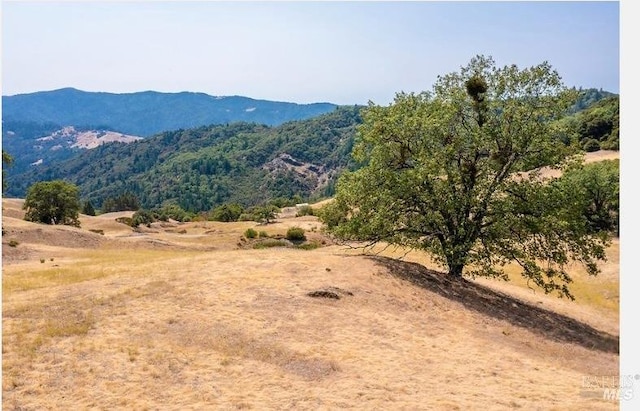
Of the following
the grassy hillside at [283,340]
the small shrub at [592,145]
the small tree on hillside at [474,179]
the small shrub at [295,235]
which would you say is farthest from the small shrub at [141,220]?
the small shrub at [592,145]

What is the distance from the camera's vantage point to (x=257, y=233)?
8394 centimetres

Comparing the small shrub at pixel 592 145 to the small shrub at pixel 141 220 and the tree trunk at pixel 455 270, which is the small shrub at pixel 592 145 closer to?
the tree trunk at pixel 455 270

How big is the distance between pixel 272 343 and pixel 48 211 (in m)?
77.1

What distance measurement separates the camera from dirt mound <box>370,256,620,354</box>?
26644 mm

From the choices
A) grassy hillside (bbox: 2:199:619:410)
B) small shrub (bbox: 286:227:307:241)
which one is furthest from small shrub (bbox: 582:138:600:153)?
grassy hillside (bbox: 2:199:619:410)

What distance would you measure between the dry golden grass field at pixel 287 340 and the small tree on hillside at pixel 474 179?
9.27ft

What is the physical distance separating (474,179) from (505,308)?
8.43m

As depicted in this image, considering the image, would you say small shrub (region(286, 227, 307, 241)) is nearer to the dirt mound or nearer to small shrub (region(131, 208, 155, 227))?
the dirt mound

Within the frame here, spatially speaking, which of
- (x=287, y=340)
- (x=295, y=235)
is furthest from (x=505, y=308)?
(x=295, y=235)

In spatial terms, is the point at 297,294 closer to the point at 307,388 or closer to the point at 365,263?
the point at 365,263

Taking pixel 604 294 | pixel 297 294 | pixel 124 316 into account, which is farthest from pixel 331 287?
pixel 604 294

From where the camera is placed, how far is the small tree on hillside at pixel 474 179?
29797 mm

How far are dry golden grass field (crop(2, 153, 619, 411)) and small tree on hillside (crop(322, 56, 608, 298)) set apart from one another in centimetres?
283
